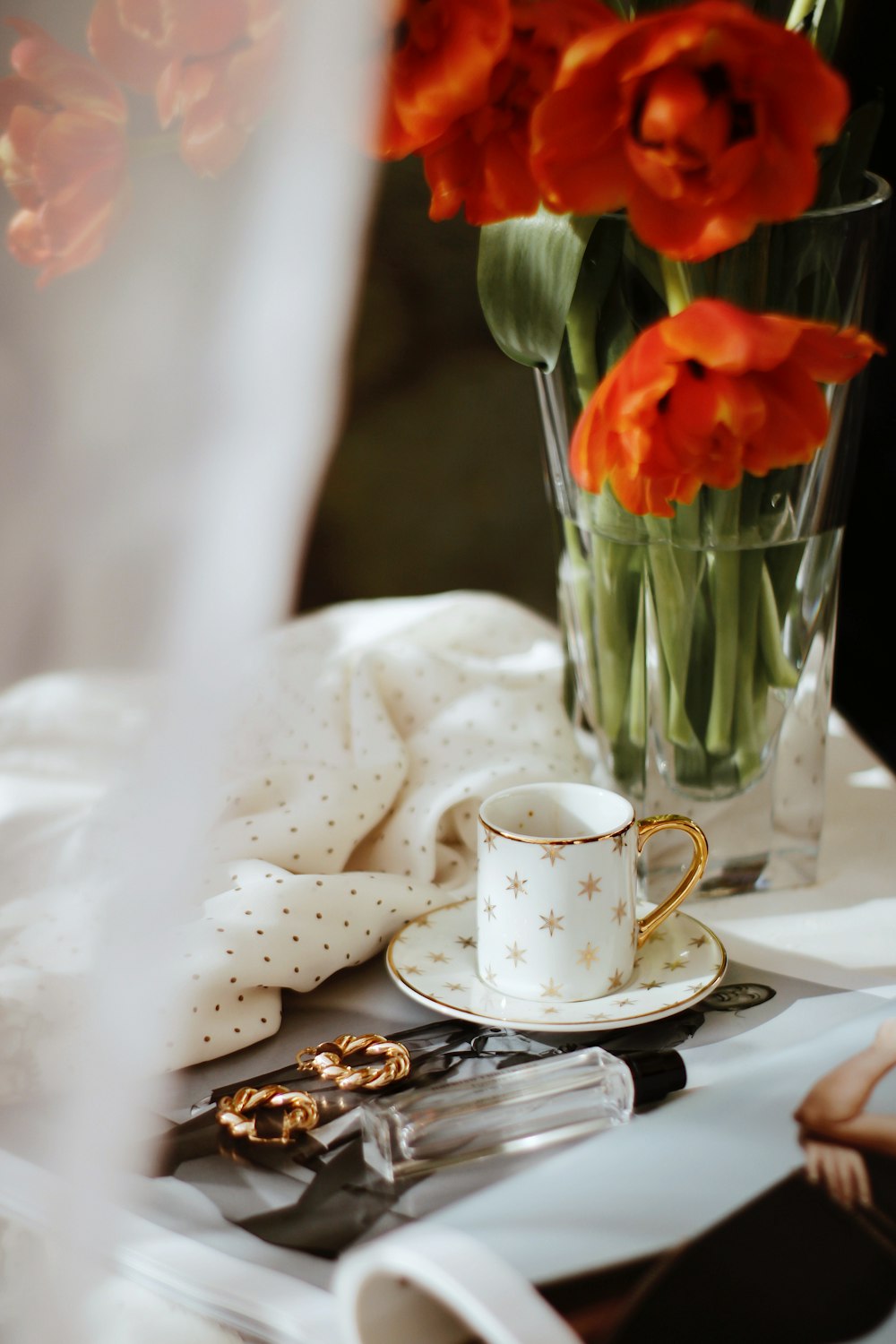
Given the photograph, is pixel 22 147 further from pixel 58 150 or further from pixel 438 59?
pixel 438 59

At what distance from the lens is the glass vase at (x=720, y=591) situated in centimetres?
50

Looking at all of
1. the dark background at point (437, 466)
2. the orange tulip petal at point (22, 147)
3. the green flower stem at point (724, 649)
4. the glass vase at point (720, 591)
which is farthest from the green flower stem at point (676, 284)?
the dark background at point (437, 466)

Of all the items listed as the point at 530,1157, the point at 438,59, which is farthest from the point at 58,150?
the point at 530,1157

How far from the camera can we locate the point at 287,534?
2.21ft

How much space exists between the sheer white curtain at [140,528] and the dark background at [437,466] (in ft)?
1.35

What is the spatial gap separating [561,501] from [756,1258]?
36cm

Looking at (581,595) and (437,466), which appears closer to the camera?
(581,595)

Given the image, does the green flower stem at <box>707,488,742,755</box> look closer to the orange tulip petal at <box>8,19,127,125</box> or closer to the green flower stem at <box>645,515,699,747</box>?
the green flower stem at <box>645,515,699,747</box>

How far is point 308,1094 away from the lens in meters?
0.43

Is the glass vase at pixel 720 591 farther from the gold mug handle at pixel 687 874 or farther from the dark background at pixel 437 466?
the dark background at pixel 437 466

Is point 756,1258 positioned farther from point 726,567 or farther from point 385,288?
point 385,288

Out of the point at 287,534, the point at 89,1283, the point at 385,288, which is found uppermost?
the point at 385,288

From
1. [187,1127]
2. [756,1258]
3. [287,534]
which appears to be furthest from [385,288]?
[756,1258]

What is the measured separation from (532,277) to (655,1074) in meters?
0.30
